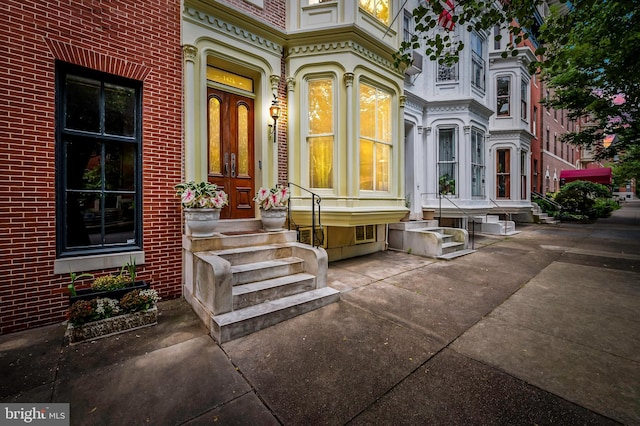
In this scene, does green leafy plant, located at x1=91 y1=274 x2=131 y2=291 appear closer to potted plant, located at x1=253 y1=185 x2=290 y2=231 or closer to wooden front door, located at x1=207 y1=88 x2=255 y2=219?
wooden front door, located at x1=207 y1=88 x2=255 y2=219

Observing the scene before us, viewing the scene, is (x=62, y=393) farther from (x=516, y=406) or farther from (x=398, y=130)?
(x=398, y=130)

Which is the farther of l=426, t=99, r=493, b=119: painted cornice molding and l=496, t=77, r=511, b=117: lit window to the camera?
l=496, t=77, r=511, b=117: lit window

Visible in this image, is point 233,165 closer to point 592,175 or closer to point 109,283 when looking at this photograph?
point 109,283

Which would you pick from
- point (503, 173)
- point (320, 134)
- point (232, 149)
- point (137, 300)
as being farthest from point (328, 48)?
point (503, 173)

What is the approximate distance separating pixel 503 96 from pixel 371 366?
16768 millimetres

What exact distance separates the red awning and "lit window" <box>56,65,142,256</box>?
31.2m

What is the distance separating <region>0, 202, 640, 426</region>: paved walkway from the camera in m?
2.14

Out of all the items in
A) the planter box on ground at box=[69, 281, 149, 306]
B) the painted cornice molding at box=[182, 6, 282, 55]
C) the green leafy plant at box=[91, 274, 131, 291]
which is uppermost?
the painted cornice molding at box=[182, 6, 282, 55]

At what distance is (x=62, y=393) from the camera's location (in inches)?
93.1

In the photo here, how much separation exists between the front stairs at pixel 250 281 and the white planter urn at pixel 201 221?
152 millimetres

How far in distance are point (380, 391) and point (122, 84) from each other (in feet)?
17.9

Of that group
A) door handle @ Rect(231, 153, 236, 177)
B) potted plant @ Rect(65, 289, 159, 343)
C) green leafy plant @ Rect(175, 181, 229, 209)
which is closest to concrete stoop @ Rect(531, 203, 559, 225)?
door handle @ Rect(231, 153, 236, 177)

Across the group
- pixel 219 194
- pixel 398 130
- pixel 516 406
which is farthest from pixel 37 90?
→ pixel 398 130

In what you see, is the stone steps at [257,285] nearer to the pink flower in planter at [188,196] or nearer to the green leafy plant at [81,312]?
the pink flower in planter at [188,196]
